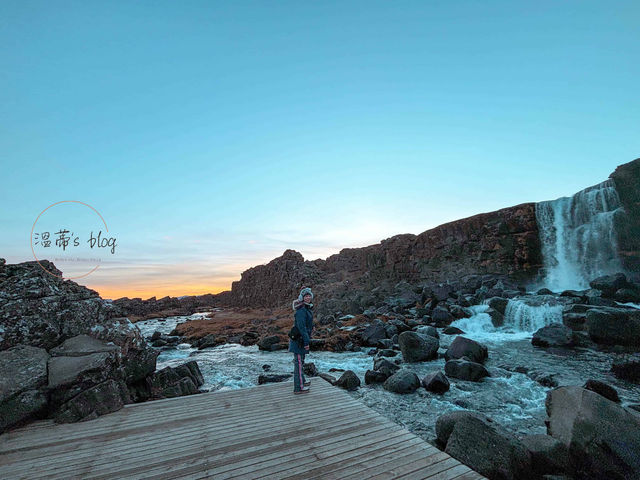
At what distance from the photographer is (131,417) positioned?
6246 mm

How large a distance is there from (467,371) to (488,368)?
2.07 metres

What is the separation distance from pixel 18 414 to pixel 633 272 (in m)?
38.6

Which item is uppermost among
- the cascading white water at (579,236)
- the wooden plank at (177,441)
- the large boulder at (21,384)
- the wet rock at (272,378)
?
the cascading white water at (579,236)

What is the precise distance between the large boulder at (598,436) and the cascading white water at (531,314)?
1607 centimetres

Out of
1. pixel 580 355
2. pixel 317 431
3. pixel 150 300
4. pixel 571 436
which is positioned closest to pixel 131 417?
pixel 317 431

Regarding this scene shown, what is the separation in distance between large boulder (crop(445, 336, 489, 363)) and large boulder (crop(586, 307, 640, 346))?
6179 mm

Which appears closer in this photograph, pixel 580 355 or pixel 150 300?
pixel 580 355

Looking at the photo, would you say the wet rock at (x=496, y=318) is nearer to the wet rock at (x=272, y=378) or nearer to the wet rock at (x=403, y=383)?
the wet rock at (x=403, y=383)

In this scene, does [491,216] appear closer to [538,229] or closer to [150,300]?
[538,229]

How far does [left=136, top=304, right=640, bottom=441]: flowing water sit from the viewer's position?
918 centimetres

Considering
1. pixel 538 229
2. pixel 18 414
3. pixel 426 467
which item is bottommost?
pixel 426 467

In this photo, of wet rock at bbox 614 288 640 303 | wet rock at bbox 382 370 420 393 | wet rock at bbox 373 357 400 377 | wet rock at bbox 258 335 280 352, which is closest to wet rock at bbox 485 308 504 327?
wet rock at bbox 614 288 640 303

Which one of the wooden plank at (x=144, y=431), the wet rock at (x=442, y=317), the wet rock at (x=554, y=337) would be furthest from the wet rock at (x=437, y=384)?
the wet rock at (x=442, y=317)

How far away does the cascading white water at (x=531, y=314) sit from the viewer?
1983 cm
